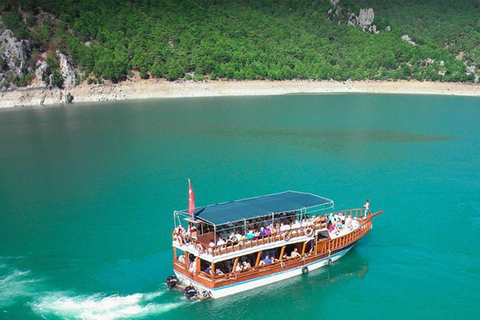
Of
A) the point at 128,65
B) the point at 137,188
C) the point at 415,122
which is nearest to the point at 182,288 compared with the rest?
the point at 137,188

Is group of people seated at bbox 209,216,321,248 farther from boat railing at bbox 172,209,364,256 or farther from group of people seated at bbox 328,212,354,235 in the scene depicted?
group of people seated at bbox 328,212,354,235

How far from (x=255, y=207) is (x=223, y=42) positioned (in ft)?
438

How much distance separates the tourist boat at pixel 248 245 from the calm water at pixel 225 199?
0.72 meters

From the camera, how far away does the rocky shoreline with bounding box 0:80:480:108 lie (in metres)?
118

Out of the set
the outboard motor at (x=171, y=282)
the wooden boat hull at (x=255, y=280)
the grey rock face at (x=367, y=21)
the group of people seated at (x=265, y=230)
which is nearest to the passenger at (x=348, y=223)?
the wooden boat hull at (x=255, y=280)

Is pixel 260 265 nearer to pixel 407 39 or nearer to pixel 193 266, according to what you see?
pixel 193 266

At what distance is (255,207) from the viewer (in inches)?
989

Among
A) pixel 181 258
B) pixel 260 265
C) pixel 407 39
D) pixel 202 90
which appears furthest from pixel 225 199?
pixel 407 39

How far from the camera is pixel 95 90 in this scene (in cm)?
A: 12550

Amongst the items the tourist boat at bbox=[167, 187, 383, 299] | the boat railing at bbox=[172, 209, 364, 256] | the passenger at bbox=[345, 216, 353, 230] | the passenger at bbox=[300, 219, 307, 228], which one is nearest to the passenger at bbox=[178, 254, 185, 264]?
the tourist boat at bbox=[167, 187, 383, 299]

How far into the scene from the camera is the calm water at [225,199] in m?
22.9

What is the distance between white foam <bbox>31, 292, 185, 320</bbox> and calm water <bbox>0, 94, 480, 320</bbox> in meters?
0.07

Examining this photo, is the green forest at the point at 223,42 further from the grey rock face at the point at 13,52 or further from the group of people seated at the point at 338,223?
the group of people seated at the point at 338,223

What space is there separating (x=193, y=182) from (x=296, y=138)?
23666 millimetres
